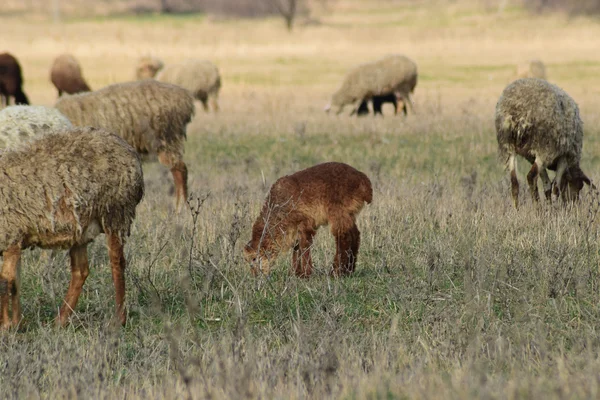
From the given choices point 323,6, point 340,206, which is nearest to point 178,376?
point 340,206

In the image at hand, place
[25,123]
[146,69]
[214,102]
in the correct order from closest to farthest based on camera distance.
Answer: [25,123], [214,102], [146,69]

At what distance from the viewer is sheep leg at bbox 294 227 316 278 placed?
6113mm

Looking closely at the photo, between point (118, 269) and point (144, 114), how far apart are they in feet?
14.0

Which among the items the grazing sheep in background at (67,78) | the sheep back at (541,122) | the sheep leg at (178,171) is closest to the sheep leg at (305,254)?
the sheep back at (541,122)

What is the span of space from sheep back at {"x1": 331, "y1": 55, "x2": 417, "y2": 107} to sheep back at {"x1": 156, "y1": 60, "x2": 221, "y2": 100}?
4.12 m

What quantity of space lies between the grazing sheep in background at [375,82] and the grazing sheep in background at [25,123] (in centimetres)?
1350

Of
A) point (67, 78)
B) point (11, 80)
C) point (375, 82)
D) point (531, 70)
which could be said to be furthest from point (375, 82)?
point (11, 80)

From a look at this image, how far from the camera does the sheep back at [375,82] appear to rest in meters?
21.1

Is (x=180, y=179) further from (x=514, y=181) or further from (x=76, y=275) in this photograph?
(x=76, y=275)

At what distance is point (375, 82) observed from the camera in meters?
21.1

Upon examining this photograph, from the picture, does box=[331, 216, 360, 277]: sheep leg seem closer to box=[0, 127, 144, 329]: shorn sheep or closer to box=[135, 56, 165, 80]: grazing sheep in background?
box=[0, 127, 144, 329]: shorn sheep

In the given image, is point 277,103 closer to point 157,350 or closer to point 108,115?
point 108,115

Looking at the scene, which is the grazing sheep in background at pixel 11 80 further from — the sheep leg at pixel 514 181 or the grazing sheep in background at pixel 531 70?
the sheep leg at pixel 514 181

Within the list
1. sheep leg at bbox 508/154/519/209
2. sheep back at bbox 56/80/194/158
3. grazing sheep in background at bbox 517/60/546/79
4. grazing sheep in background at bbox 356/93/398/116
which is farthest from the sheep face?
sheep leg at bbox 508/154/519/209
